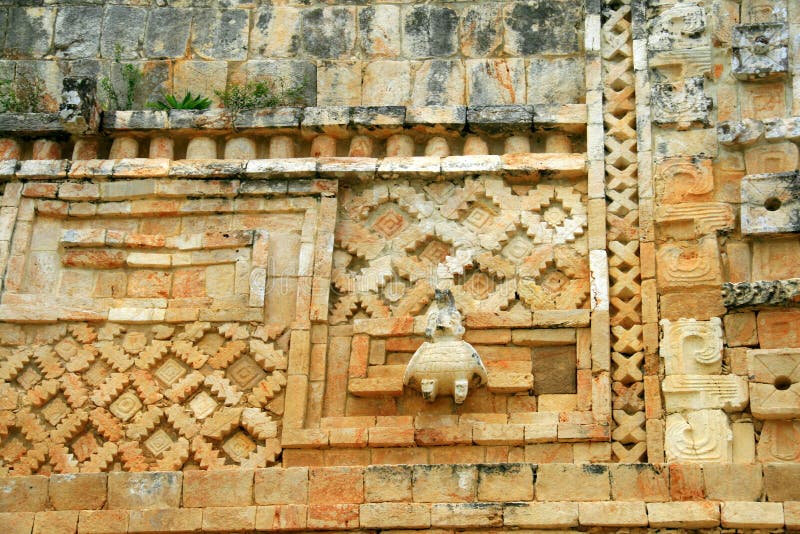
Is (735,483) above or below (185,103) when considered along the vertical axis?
below

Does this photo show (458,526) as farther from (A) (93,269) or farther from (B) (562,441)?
(A) (93,269)

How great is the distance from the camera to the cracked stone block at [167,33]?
13.1m

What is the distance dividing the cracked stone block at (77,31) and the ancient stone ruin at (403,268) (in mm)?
22

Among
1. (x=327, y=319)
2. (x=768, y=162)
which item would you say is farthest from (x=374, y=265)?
(x=768, y=162)

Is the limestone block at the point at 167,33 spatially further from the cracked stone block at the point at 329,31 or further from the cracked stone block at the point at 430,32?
the cracked stone block at the point at 430,32

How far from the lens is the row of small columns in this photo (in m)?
12.2

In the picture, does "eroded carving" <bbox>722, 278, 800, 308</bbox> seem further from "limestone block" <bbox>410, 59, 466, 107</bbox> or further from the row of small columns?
"limestone block" <bbox>410, 59, 466, 107</bbox>

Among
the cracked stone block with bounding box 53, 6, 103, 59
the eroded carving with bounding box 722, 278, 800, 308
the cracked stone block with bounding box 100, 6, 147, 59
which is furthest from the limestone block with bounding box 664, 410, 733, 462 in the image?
the cracked stone block with bounding box 53, 6, 103, 59

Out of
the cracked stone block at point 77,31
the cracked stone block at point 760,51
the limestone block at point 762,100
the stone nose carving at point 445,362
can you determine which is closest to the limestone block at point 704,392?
the stone nose carving at point 445,362

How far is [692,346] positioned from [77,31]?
19.7ft

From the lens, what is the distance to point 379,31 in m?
13.0

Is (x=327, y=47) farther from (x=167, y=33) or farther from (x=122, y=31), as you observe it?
(x=122, y=31)

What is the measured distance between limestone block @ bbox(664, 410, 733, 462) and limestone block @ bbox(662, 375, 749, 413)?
0.07m

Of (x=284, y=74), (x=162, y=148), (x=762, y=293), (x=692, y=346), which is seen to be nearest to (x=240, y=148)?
(x=162, y=148)
